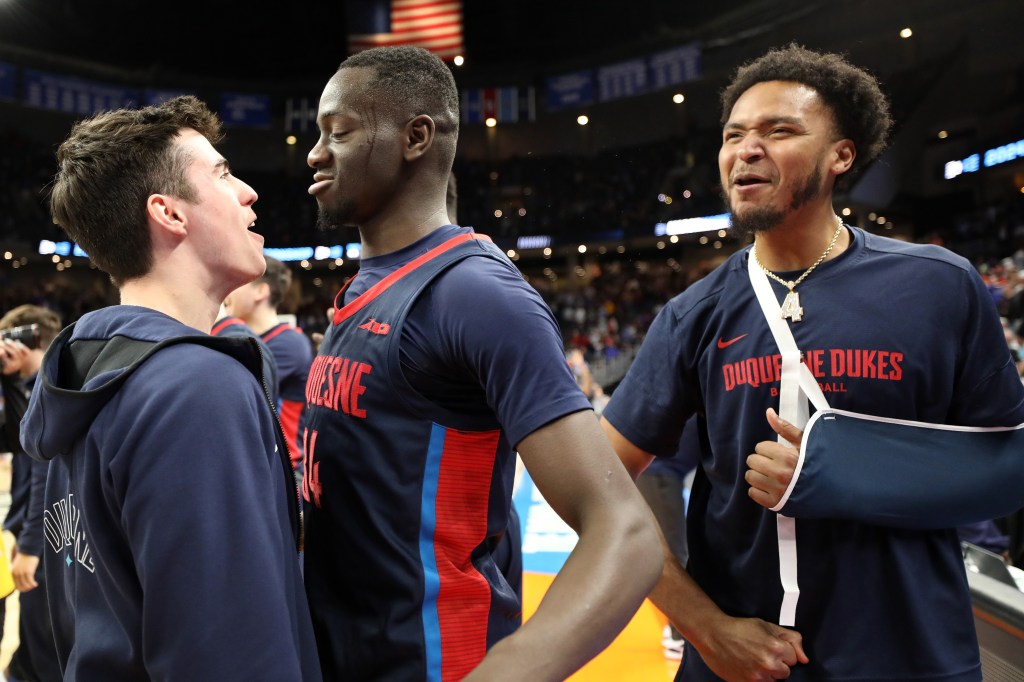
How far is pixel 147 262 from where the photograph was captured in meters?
1.31

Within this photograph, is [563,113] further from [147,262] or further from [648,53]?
[147,262]

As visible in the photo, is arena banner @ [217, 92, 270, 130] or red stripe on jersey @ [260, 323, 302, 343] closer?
red stripe on jersey @ [260, 323, 302, 343]

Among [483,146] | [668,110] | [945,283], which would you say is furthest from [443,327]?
[483,146]

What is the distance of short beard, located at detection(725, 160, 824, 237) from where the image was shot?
1.69 m

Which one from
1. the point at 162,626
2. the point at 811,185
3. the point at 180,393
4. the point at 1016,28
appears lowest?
the point at 162,626

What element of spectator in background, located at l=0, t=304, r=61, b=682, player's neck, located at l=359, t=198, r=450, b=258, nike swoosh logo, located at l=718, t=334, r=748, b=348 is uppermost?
player's neck, located at l=359, t=198, r=450, b=258

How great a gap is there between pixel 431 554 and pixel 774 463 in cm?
64

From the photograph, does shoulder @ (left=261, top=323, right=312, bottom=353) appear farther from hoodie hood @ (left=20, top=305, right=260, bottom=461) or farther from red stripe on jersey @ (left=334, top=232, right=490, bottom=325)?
hoodie hood @ (left=20, top=305, right=260, bottom=461)

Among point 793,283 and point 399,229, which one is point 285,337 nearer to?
point 399,229

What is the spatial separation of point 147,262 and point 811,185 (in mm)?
1307

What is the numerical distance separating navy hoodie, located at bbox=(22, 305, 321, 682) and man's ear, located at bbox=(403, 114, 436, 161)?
0.53 metres

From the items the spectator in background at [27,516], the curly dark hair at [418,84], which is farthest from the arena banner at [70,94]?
the curly dark hair at [418,84]

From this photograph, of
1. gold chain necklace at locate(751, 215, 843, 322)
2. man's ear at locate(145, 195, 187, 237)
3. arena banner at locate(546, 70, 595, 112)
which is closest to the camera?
man's ear at locate(145, 195, 187, 237)

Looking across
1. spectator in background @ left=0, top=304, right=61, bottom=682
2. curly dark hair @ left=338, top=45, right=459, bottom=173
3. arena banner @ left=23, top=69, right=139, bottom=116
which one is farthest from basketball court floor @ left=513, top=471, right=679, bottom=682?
arena banner @ left=23, top=69, right=139, bottom=116
